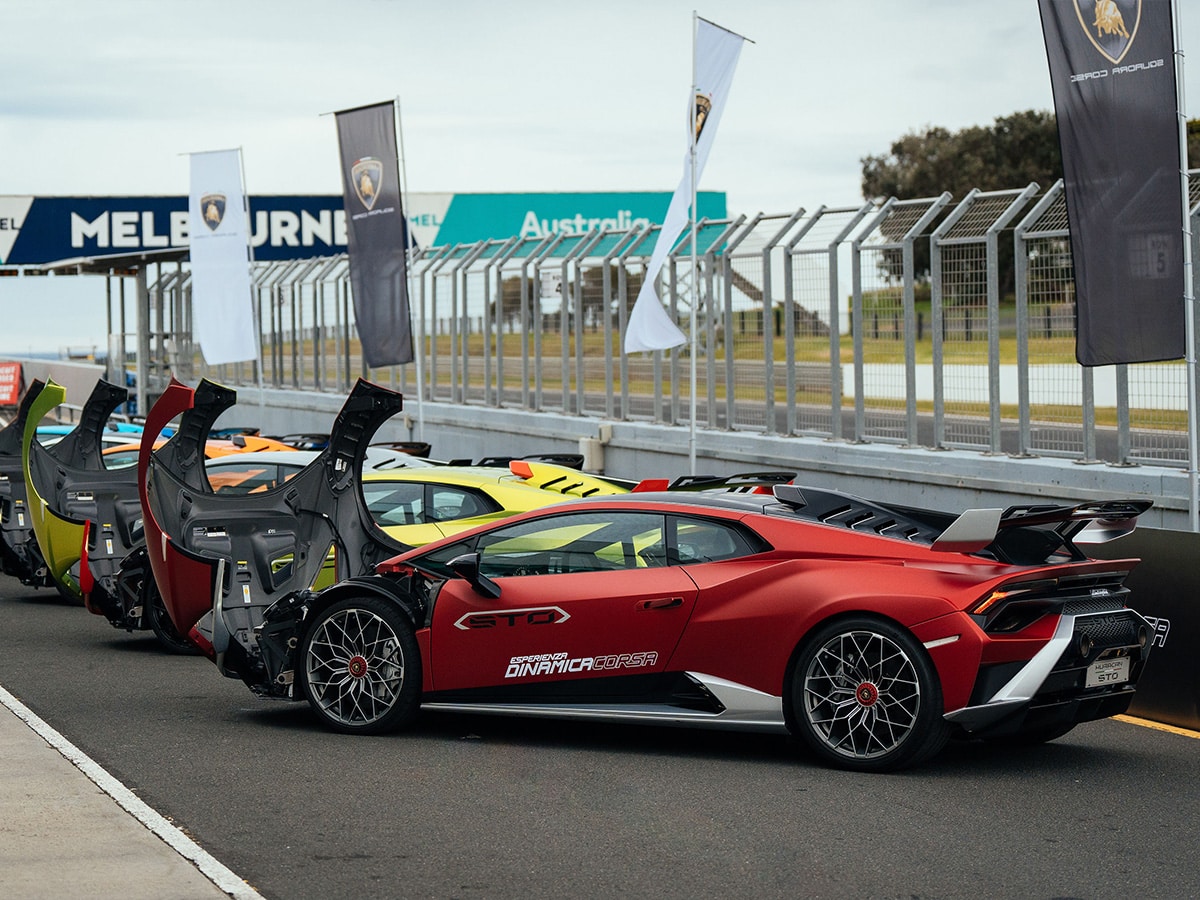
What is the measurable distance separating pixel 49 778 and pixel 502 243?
1855 centimetres

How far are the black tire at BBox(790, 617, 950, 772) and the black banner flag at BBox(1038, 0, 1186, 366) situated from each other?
4.47 m

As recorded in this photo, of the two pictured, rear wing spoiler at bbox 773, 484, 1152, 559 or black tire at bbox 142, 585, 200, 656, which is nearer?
rear wing spoiler at bbox 773, 484, 1152, 559

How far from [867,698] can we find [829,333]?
1032 cm

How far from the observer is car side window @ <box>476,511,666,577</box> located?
25.5 ft

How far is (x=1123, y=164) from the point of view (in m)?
10.5

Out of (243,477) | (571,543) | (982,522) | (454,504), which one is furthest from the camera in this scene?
(243,477)

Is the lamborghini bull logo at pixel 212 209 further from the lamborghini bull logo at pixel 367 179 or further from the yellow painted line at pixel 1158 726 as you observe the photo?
the yellow painted line at pixel 1158 726

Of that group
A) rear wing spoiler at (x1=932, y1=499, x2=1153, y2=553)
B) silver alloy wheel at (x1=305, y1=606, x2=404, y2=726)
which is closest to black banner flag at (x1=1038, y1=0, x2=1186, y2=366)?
rear wing spoiler at (x1=932, y1=499, x2=1153, y2=553)

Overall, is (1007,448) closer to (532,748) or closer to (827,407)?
(827,407)

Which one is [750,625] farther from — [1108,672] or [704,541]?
[1108,672]

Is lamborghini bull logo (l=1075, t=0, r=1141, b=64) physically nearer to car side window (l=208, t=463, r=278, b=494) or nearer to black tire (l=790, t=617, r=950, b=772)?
black tire (l=790, t=617, r=950, b=772)

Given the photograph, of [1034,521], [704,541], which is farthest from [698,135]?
Answer: [1034,521]

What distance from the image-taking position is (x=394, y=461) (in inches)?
531

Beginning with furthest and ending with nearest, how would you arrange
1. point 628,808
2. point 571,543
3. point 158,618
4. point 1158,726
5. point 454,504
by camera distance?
point 454,504 < point 158,618 < point 1158,726 < point 571,543 < point 628,808
